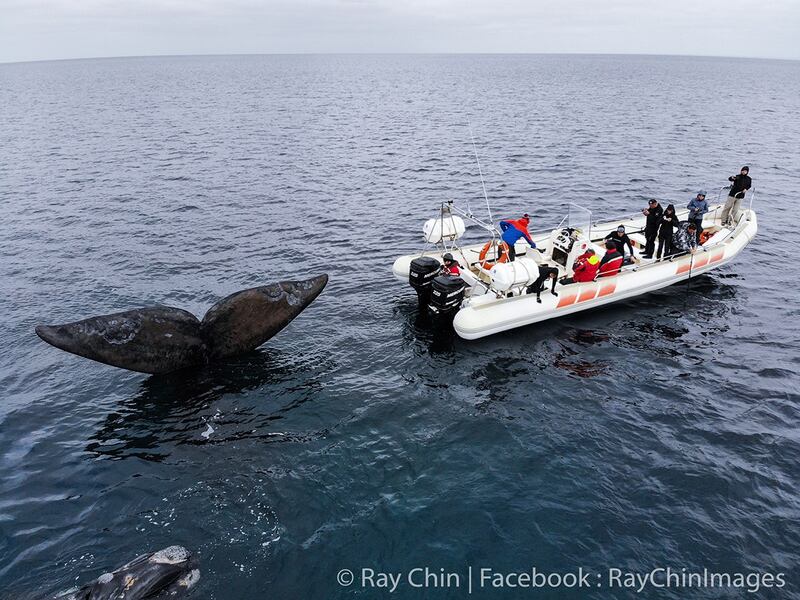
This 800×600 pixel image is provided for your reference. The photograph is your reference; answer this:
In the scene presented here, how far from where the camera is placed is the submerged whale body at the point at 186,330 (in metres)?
12.7

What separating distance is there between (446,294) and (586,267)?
490 centimetres

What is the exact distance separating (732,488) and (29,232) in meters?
32.0

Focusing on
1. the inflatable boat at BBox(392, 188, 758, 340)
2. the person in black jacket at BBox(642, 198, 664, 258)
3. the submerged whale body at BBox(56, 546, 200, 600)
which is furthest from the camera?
the person in black jacket at BBox(642, 198, 664, 258)

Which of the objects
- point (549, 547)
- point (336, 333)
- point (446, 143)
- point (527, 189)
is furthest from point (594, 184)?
point (549, 547)

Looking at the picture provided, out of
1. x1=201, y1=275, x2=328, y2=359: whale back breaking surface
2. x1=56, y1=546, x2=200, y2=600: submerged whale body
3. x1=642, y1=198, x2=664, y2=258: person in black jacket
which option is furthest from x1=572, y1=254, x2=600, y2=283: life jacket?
x1=56, y1=546, x2=200, y2=600: submerged whale body

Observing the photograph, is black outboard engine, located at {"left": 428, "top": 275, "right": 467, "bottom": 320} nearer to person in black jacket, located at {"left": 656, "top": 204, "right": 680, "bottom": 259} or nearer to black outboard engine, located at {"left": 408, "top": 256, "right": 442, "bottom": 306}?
black outboard engine, located at {"left": 408, "top": 256, "right": 442, "bottom": 306}

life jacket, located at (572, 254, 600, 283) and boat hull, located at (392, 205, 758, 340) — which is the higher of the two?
life jacket, located at (572, 254, 600, 283)

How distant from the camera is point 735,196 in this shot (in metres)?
21.6

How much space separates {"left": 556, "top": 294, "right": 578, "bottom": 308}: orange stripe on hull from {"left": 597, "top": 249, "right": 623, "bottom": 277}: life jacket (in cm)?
147

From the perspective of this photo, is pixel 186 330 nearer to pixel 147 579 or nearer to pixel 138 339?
pixel 138 339

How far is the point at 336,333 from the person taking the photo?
17.8 meters

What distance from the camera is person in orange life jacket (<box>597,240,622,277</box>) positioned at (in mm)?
17750

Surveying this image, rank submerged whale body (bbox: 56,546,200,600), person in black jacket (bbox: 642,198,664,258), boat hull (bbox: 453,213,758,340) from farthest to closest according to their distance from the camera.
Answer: person in black jacket (bbox: 642,198,664,258), boat hull (bbox: 453,213,758,340), submerged whale body (bbox: 56,546,200,600)

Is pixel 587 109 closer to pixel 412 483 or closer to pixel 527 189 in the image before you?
pixel 527 189
